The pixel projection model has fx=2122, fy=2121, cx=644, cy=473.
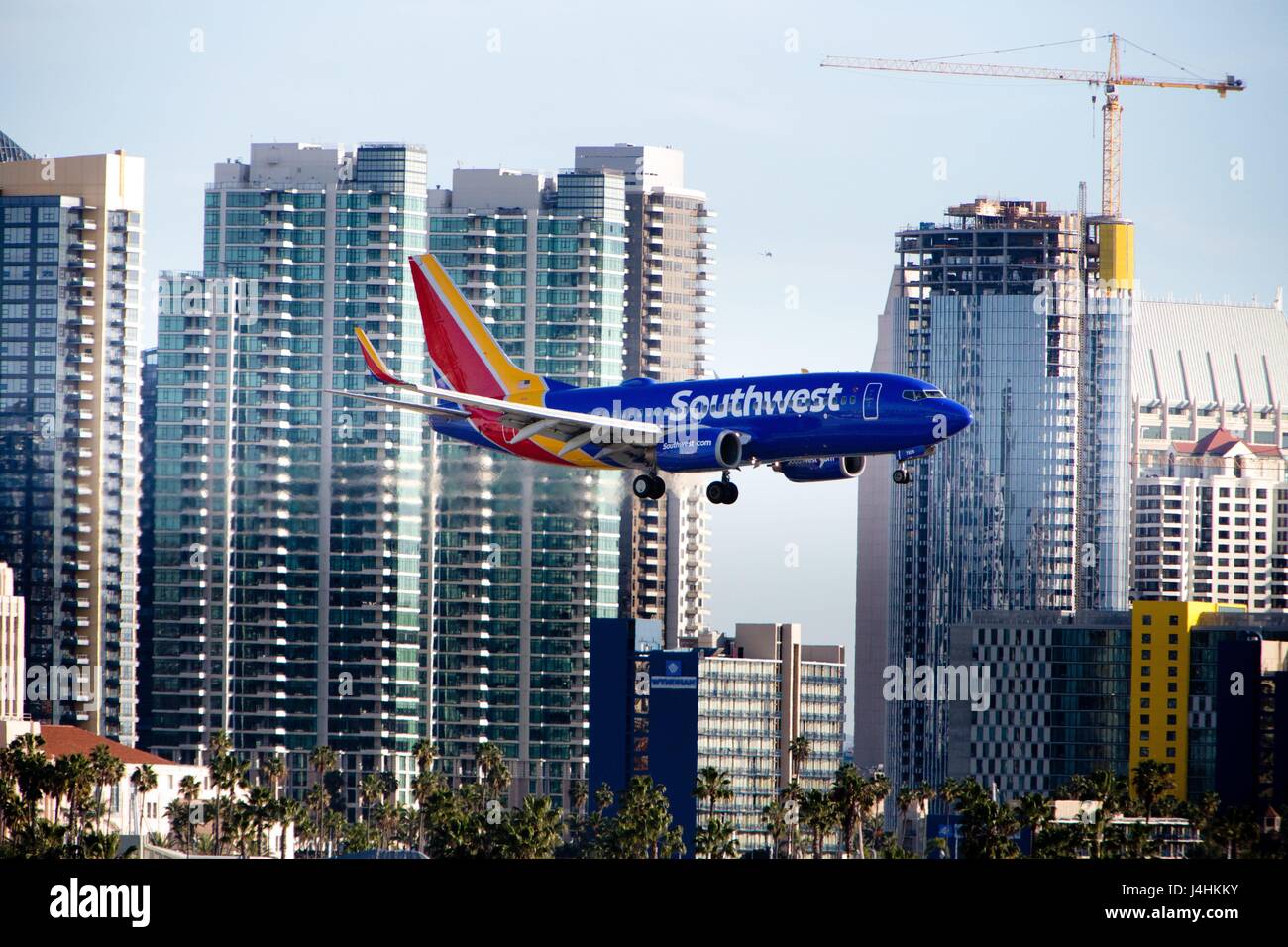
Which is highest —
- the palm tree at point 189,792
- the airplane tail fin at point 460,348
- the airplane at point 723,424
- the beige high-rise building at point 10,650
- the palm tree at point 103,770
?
the airplane tail fin at point 460,348

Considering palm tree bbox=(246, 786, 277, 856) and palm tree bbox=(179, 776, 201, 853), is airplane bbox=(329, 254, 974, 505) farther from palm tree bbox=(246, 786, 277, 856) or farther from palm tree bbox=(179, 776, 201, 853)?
palm tree bbox=(179, 776, 201, 853)

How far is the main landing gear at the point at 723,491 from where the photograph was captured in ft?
265

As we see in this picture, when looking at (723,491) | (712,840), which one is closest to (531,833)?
(712,840)

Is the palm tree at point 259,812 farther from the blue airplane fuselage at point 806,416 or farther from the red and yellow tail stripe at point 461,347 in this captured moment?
the blue airplane fuselage at point 806,416

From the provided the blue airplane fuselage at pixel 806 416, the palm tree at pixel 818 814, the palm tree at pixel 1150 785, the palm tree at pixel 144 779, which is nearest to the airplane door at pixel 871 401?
the blue airplane fuselage at pixel 806 416

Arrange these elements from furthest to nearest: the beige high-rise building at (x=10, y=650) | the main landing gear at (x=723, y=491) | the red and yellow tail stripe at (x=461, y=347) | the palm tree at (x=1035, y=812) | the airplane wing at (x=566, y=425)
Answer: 1. the beige high-rise building at (x=10, y=650)
2. the palm tree at (x=1035, y=812)
3. the red and yellow tail stripe at (x=461, y=347)
4. the airplane wing at (x=566, y=425)
5. the main landing gear at (x=723, y=491)

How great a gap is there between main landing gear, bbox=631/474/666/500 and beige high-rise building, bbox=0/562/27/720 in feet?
389

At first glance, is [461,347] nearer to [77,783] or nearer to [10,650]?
[77,783]

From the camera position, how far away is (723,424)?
8038 centimetres

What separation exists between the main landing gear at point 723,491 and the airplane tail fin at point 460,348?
15.3 meters
